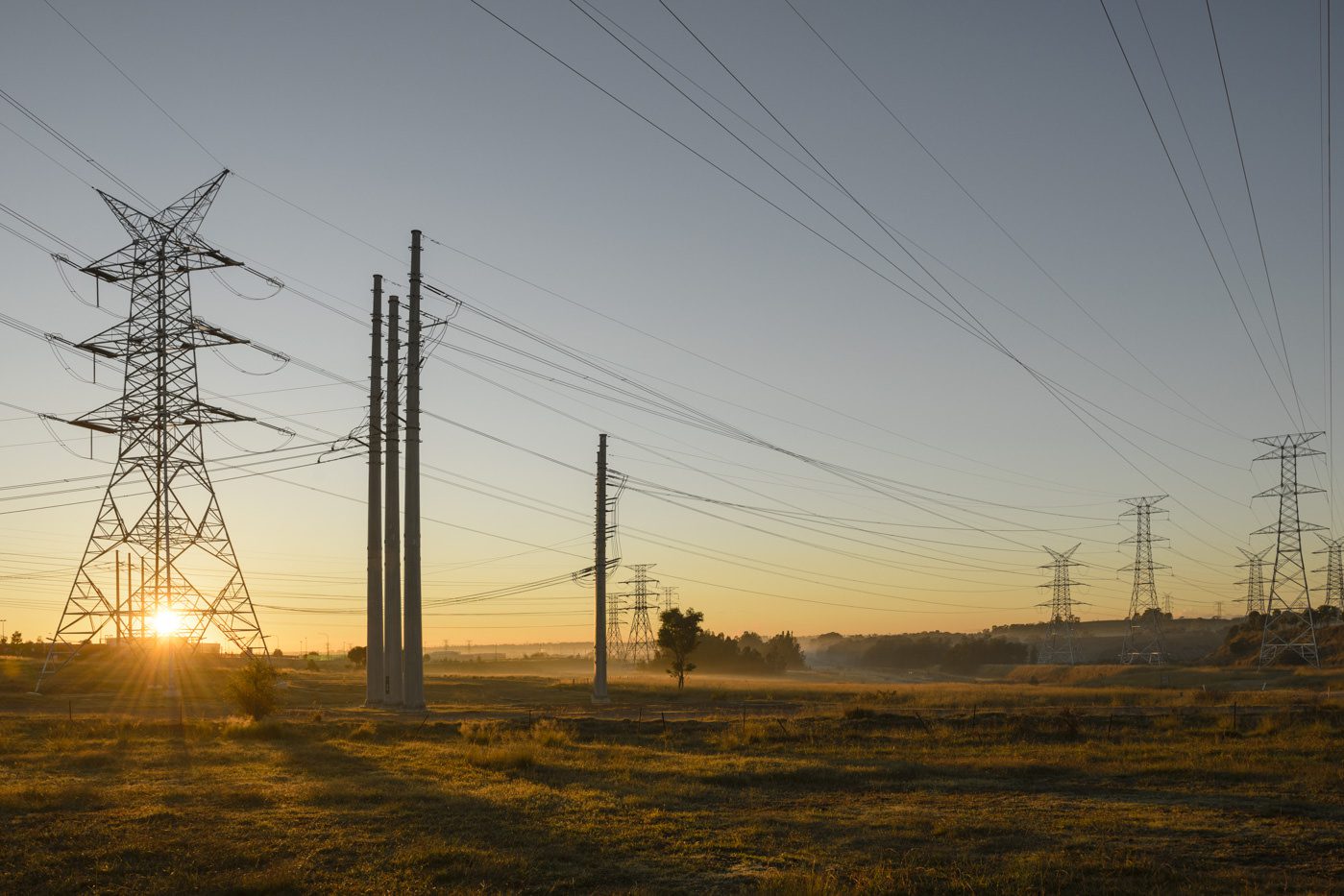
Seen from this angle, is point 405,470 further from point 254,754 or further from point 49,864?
point 49,864

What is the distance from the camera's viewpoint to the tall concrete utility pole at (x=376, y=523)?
2060 inches

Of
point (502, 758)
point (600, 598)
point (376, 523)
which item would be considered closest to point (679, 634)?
point (600, 598)

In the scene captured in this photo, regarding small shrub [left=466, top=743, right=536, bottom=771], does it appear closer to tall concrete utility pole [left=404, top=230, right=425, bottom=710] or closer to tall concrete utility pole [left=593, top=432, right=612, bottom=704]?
tall concrete utility pole [left=404, top=230, right=425, bottom=710]

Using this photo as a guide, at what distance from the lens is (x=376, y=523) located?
5356 centimetres

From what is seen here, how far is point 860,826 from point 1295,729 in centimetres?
2496

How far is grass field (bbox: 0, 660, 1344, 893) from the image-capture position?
50.3 ft

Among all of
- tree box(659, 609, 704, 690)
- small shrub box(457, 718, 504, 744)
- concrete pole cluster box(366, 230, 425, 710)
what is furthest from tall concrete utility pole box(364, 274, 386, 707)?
tree box(659, 609, 704, 690)

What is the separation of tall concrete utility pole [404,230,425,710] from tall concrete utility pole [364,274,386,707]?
447 cm

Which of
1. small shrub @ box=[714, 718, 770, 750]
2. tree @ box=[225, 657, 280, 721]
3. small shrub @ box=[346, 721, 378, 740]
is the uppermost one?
tree @ box=[225, 657, 280, 721]

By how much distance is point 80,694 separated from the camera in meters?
56.2

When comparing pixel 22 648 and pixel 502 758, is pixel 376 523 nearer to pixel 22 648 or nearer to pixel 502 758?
pixel 502 758

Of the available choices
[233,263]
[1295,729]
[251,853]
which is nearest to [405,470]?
[233,263]

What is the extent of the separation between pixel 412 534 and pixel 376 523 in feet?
25.1

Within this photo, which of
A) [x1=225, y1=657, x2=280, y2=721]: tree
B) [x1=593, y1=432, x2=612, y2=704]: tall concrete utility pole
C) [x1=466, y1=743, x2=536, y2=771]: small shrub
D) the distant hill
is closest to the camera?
[x1=466, y1=743, x2=536, y2=771]: small shrub
